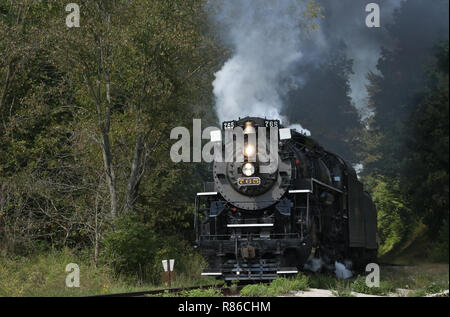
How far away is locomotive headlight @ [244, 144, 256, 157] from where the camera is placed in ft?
49.2

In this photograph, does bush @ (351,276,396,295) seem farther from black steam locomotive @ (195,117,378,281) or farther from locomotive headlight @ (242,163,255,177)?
locomotive headlight @ (242,163,255,177)

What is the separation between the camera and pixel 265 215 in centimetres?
1520

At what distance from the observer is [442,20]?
1073 centimetres

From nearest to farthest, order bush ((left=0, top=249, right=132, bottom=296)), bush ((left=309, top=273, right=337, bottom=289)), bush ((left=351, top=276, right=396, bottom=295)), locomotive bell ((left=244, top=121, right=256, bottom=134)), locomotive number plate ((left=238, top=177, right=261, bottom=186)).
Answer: bush ((left=351, top=276, right=396, bottom=295)), bush ((left=0, top=249, right=132, bottom=296)), bush ((left=309, top=273, right=337, bottom=289)), locomotive number plate ((left=238, top=177, right=261, bottom=186)), locomotive bell ((left=244, top=121, right=256, bottom=134))

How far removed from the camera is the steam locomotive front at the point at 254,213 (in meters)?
14.4

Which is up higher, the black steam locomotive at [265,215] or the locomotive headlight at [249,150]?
the locomotive headlight at [249,150]

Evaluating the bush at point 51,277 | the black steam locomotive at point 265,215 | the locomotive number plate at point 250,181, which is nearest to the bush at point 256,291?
the black steam locomotive at point 265,215

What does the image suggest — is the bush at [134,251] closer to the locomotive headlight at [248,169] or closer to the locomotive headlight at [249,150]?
the locomotive headlight at [248,169]

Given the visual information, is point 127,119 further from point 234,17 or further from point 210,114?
point 234,17

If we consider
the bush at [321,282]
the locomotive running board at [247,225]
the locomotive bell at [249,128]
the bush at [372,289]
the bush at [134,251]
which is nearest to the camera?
the bush at [372,289]

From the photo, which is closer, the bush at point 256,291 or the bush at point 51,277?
the bush at point 256,291

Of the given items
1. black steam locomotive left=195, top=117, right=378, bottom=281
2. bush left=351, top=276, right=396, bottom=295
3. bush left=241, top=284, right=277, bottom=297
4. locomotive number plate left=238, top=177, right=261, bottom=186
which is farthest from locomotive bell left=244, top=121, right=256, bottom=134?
bush left=351, top=276, right=396, bottom=295

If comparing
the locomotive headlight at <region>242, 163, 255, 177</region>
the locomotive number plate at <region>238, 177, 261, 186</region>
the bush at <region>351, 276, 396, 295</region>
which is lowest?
the bush at <region>351, 276, 396, 295</region>
